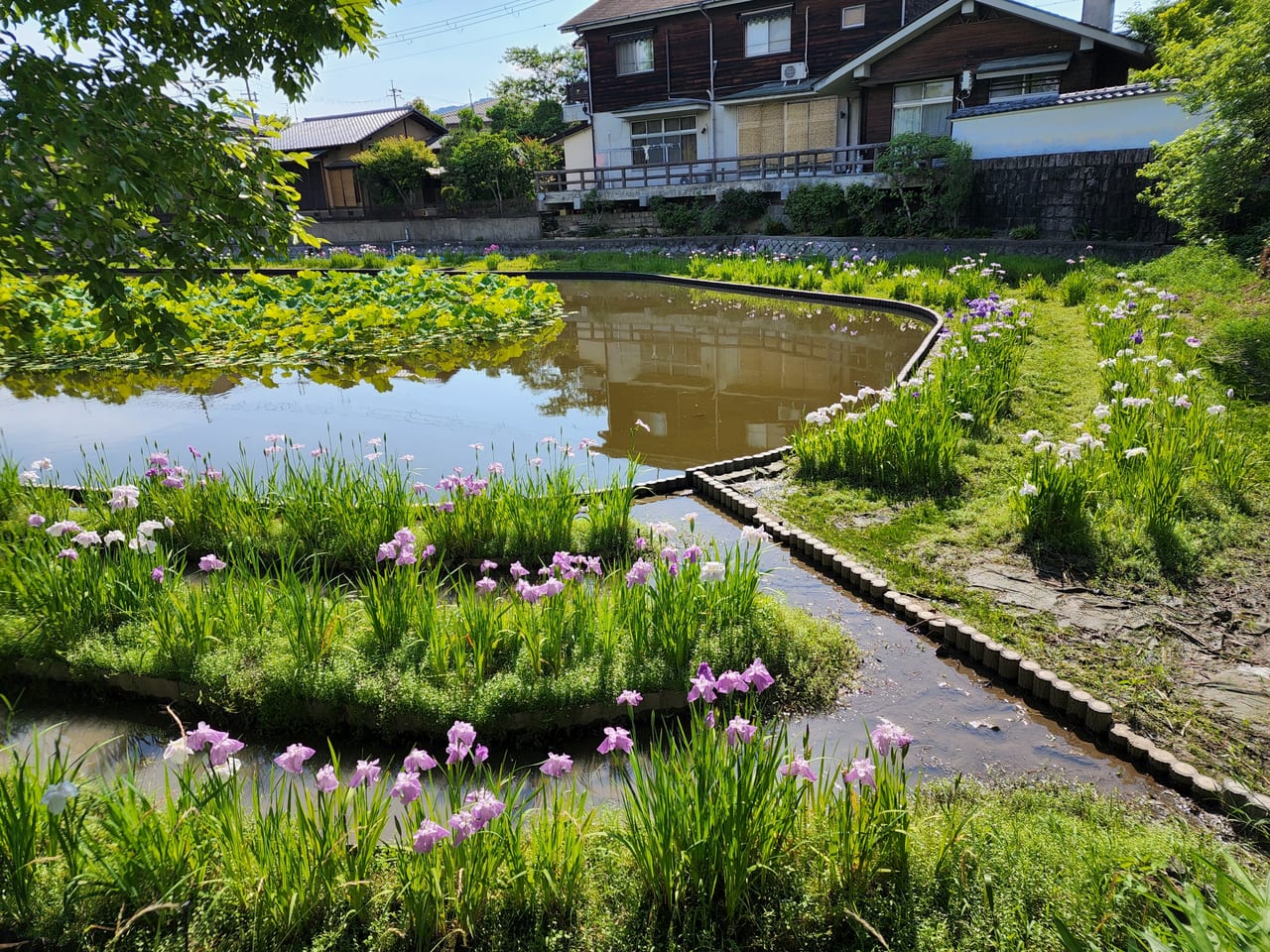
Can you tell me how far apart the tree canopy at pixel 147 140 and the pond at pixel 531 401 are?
352 centimetres

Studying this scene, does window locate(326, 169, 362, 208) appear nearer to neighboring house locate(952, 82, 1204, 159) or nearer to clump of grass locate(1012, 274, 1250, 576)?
neighboring house locate(952, 82, 1204, 159)

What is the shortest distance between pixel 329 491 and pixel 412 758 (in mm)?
3322

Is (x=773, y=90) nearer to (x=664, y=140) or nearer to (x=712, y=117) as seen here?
(x=712, y=117)

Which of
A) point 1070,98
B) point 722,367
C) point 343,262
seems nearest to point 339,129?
point 343,262

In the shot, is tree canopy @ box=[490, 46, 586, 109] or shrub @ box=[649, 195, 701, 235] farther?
tree canopy @ box=[490, 46, 586, 109]

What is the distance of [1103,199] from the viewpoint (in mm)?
16188

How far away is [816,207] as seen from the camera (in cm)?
2111

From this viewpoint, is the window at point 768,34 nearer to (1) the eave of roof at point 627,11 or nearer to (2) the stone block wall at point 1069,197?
(1) the eave of roof at point 627,11

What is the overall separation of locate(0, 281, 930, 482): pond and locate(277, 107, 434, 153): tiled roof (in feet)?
101

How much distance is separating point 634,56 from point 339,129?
1827cm

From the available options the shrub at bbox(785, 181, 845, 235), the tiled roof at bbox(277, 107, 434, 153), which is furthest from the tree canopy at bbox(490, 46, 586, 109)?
the shrub at bbox(785, 181, 845, 235)

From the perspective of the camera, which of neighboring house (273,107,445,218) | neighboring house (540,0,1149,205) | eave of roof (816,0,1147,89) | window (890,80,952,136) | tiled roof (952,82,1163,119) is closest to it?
tiled roof (952,82,1163,119)

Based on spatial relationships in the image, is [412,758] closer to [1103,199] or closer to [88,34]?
[88,34]

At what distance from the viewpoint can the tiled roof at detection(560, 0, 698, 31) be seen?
91.1 ft
